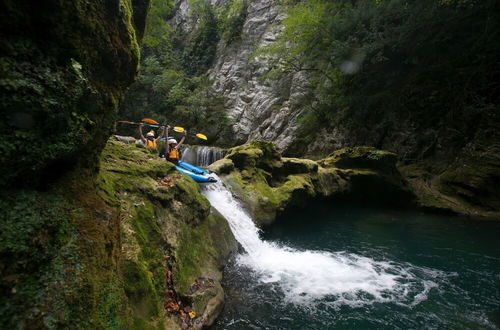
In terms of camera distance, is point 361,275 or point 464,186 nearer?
point 361,275

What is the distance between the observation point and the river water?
443 centimetres

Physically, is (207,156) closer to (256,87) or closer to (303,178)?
(256,87)

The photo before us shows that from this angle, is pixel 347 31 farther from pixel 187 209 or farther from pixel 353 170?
pixel 187 209

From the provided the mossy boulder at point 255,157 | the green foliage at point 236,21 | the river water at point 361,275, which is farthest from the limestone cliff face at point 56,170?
the green foliage at point 236,21

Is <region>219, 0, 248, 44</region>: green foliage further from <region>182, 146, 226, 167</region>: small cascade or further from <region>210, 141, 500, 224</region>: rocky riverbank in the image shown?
<region>210, 141, 500, 224</region>: rocky riverbank

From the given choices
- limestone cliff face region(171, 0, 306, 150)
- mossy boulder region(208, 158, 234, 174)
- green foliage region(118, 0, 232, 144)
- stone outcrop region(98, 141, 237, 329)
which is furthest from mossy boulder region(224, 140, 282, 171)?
green foliage region(118, 0, 232, 144)

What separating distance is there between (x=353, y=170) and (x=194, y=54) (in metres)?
24.0

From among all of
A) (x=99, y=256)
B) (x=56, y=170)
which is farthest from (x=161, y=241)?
(x=56, y=170)

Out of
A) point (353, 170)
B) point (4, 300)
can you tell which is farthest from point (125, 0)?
point (353, 170)

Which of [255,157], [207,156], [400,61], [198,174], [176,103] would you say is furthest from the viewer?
[176,103]

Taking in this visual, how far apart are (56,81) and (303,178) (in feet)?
31.3

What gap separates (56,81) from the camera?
2111 mm

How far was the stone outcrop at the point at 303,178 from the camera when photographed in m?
9.19

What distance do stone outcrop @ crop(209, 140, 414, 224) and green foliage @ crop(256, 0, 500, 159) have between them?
126 inches
